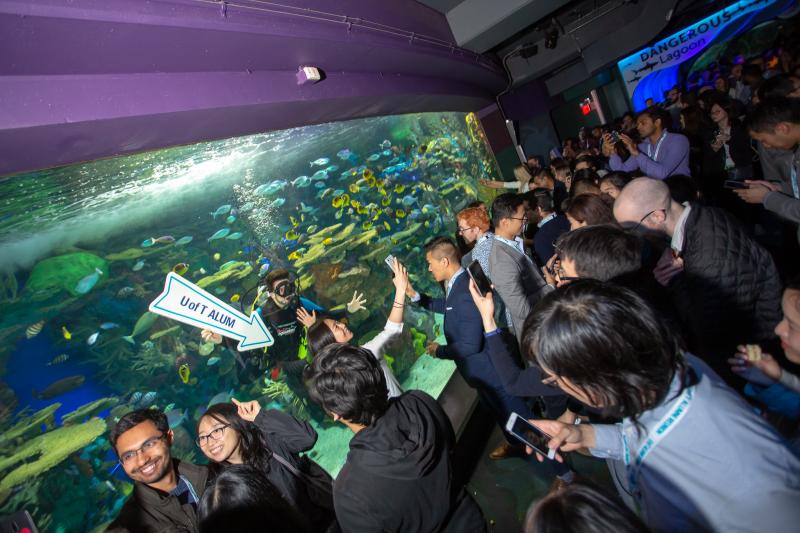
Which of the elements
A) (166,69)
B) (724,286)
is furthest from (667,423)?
(166,69)

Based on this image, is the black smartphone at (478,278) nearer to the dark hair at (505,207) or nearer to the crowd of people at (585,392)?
the crowd of people at (585,392)

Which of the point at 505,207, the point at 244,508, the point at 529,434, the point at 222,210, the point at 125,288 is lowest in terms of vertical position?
the point at 529,434

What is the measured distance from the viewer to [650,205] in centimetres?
246

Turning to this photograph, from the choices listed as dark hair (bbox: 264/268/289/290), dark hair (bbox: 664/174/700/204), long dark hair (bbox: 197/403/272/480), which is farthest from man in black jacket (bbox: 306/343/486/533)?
dark hair (bbox: 664/174/700/204)

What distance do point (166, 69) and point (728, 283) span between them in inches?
150

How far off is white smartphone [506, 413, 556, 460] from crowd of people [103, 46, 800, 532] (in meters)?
0.11

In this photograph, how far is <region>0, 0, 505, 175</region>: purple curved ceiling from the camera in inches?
76.6

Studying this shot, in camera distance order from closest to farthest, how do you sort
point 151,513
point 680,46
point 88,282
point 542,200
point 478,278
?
point 151,513 → point 478,278 → point 88,282 → point 542,200 → point 680,46

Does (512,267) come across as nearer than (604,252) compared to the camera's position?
Result: No

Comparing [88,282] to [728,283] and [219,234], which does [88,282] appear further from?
[728,283]

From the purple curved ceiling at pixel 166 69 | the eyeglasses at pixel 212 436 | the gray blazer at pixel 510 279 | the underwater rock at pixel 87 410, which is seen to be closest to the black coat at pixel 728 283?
the gray blazer at pixel 510 279

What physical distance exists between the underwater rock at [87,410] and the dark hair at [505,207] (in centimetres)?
433

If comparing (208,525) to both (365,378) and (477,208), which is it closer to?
(365,378)

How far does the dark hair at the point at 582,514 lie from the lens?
30.3 inches
